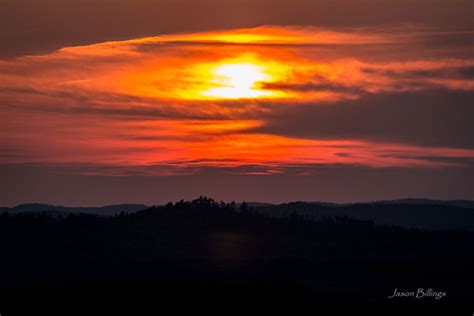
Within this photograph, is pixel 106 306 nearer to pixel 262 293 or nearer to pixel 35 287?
pixel 262 293

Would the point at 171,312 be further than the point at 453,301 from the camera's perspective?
No

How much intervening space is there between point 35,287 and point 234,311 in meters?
50.3

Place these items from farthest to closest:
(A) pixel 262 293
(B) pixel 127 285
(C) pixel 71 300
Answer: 1. (B) pixel 127 285
2. (A) pixel 262 293
3. (C) pixel 71 300

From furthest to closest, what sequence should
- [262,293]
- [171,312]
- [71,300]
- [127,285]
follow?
[127,285]
[262,293]
[71,300]
[171,312]

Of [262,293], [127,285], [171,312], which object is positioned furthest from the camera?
[127,285]

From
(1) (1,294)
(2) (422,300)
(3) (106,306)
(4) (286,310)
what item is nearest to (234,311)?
(4) (286,310)

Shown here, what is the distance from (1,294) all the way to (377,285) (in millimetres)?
60041

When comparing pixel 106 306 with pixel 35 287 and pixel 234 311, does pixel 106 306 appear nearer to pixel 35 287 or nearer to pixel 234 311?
pixel 234 311

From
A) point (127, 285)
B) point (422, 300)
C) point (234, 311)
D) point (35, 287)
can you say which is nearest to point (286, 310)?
point (234, 311)

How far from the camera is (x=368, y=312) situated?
516 ft

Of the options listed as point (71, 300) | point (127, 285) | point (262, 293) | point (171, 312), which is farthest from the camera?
point (127, 285)

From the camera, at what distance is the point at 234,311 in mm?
157500

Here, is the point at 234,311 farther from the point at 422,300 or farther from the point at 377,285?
the point at 377,285

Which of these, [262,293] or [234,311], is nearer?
[234,311]
